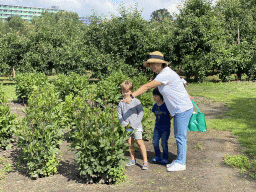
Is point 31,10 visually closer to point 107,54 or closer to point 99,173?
point 107,54

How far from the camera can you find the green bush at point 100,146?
344cm

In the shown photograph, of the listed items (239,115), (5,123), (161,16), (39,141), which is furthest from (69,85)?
(161,16)

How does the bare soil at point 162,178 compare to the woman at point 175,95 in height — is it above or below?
below

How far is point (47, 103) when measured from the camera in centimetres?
439

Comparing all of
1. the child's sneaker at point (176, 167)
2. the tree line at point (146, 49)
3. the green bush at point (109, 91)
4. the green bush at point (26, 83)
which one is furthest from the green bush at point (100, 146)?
the tree line at point (146, 49)

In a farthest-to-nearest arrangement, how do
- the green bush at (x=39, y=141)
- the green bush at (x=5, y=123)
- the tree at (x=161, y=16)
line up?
the tree at (x=161, y=16), the green bush at (x=5, y=123), the green bush at (x=39, y=141)

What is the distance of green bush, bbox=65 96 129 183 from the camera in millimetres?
3436

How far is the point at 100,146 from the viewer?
3318 mm

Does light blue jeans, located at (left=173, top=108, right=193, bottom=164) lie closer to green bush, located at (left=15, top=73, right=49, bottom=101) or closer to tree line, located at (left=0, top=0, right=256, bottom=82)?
green bush, located at (left=15, top=73, right=49, bottom=101)

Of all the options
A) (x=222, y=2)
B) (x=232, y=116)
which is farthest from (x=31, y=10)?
(x=232, y=116)

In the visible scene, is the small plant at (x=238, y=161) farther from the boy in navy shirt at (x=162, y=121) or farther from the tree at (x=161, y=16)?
the tree at (x=161, y=16)

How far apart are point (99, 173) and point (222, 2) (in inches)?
968

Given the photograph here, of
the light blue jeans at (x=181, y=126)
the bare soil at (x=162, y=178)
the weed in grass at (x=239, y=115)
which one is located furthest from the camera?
the weed in grass at (x=239, y=115)

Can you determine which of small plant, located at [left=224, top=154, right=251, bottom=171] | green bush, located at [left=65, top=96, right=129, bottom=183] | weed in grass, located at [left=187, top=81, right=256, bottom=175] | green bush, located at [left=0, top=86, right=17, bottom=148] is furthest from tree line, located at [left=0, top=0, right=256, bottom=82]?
green bush, located at [left=65, top=96, right=129, bottom=183]
